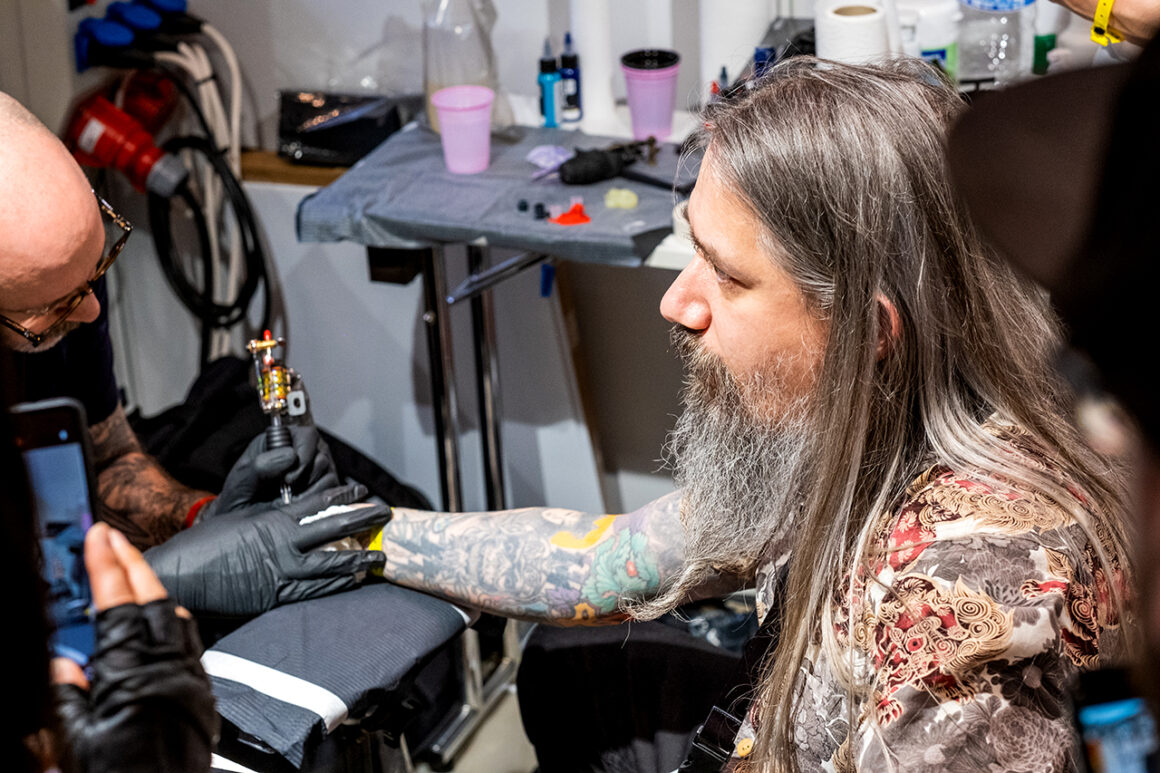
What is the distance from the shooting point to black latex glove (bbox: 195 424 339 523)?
1.45 metres

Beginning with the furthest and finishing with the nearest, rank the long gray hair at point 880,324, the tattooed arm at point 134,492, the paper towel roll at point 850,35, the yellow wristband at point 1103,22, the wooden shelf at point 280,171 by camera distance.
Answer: the wooden shelf at point 280,171 → the paper towel roll at point 850,35 → the tattooed arm at point 134,492 → the yellow wristband at point 1103,22 → the long gray hair at point 880,324

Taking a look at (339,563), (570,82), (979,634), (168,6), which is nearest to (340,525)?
(339,563)

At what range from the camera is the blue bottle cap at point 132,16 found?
265cm

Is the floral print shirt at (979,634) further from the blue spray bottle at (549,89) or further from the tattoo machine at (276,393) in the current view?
the blue spray bottle at (549,89)

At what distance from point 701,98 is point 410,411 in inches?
42.5

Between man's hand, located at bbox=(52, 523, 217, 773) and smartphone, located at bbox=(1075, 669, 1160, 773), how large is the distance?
23.6 inches

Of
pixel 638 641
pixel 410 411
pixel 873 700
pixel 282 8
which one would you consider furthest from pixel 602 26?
pixel 873 700

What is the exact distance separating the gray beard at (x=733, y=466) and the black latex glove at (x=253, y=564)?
0.38 meters

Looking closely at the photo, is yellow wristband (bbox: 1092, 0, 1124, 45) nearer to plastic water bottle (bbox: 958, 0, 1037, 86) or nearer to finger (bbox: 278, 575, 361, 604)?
plastic water bottle (bbox: 958, 0, 1037, 86)

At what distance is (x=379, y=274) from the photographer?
2.19 meters

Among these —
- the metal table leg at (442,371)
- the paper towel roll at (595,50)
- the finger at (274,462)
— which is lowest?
the metal table leg at (442,371)

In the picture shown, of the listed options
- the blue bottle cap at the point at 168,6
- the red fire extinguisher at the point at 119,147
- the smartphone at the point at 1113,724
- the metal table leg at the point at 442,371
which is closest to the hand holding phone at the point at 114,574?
the smartphone at the point at 1113,724

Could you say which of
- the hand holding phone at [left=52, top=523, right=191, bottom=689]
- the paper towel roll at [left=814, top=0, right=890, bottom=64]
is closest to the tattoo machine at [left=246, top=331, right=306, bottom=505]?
the hand holding phone at [left=52, top=523, right=191, bottom=689]

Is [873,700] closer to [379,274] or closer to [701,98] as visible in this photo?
[379,274]
